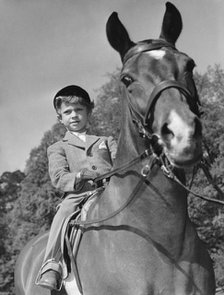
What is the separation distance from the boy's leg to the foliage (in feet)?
91.5

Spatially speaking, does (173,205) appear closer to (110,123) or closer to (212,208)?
(212,208)

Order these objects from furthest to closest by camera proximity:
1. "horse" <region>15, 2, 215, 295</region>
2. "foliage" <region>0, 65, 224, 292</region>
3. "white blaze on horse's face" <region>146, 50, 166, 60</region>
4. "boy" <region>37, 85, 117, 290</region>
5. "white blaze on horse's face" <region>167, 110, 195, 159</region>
A: "foliage" <region>0, 65, 224, 292</region> → "boy" <region>37, 85, 117, 290</region> → "white blaze on horse's face" <region>146, 50, 166, 60</region> → "horse" <region>15, 2, 215, 295</region> → "white blaze on horse's face" <region>167, 110, 195, 159</region>

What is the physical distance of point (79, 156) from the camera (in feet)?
19.0

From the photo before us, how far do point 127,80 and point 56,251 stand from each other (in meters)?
2.06

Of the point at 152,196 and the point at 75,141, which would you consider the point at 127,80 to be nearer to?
the point at 152,196

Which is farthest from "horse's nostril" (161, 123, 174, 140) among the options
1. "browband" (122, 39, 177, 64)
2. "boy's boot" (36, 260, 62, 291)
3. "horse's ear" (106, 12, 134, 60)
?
"boy's boot" (36, 260, 62, 291)

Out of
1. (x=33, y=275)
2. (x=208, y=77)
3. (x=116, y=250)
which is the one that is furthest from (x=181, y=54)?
(x=208, y=77)

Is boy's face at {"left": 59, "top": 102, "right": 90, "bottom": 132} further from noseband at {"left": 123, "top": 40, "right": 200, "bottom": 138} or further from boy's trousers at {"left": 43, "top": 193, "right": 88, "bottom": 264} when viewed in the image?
noseband at {"left": 123, "top": 40, "right": 200, "bottom": 138}

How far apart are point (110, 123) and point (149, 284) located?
3837 cm

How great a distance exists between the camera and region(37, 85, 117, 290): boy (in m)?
5.20

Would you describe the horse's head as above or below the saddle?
above

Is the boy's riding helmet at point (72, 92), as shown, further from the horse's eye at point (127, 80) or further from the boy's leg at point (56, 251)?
the horse's eye at point (127, 80)

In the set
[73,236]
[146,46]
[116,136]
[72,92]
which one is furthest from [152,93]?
[116,136]

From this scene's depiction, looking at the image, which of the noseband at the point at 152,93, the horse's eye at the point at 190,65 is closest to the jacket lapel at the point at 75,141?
the noseband at the point at 152,93
